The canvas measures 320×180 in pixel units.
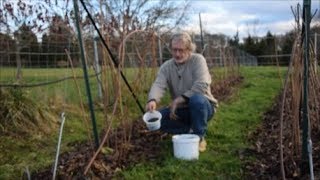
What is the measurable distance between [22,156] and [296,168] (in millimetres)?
2736

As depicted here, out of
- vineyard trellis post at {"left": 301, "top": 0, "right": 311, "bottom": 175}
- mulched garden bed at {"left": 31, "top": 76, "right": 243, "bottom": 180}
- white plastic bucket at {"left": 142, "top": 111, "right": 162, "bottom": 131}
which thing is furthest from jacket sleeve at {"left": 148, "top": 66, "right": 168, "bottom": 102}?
vineyard trellis post at {"left": 301, "top": 0, "right": 311, "bottom": 175}

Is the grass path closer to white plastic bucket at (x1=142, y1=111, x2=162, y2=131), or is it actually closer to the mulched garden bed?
the mulched garden bed

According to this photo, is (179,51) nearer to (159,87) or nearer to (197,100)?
(159,87)

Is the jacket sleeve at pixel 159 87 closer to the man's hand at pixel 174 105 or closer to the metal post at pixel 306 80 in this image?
the man's hand at pixel 174 105

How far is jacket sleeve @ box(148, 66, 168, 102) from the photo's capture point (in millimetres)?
4680

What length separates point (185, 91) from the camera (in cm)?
489

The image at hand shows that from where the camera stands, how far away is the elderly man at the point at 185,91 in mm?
4656

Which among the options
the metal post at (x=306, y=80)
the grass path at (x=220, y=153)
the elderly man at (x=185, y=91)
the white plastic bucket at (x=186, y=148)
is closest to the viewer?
the metal post at (x=306, y=80)

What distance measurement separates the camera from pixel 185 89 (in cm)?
489

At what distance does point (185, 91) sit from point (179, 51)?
1.34 feet

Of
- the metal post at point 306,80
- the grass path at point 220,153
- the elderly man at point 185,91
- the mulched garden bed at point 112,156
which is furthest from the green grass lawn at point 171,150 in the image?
the metal post at point 306,80

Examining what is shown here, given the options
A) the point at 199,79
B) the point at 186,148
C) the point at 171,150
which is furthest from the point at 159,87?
the point at 186,148

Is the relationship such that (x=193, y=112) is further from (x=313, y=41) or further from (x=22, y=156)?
(x=22, y=156)

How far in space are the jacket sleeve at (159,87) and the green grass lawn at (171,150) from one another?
0.48 meters
